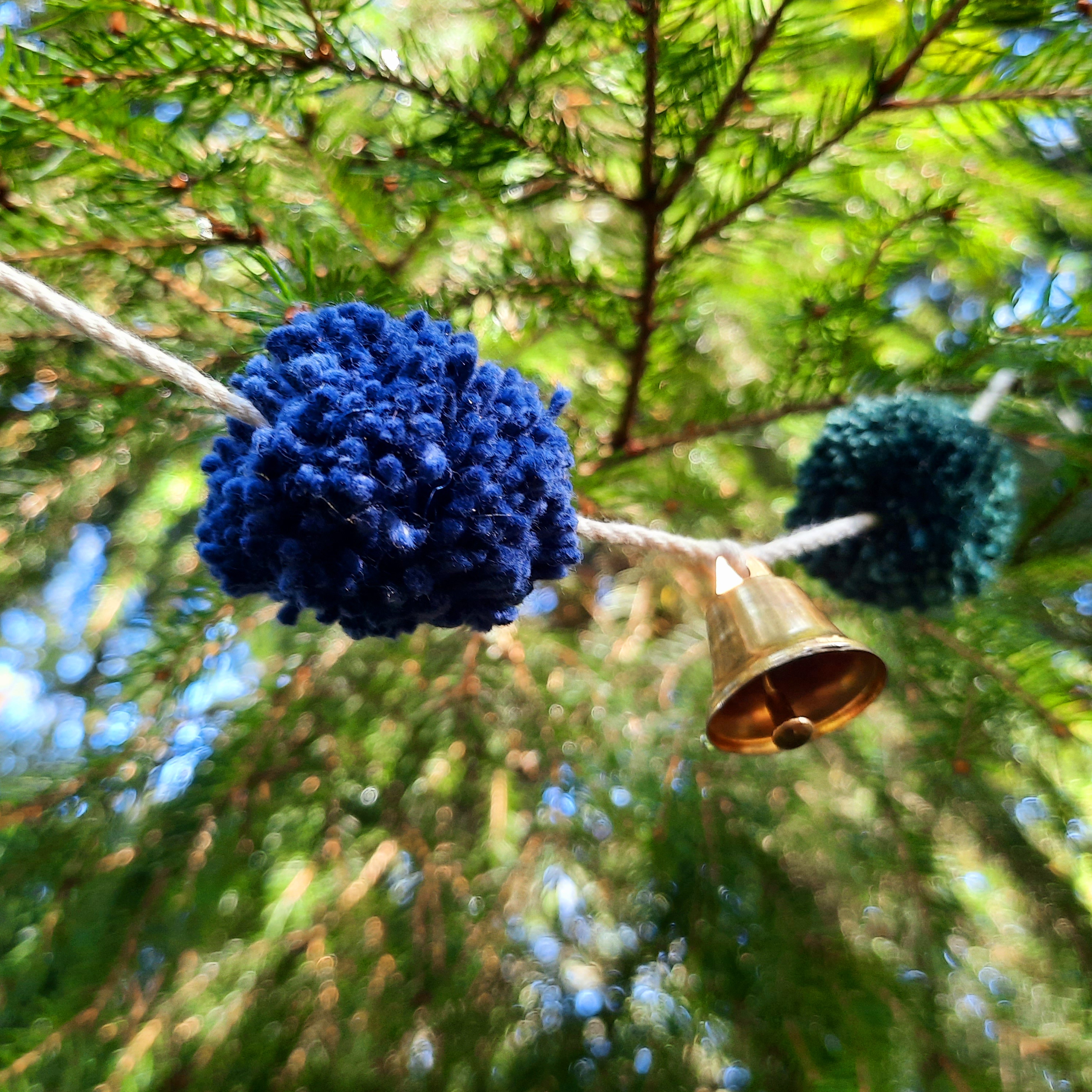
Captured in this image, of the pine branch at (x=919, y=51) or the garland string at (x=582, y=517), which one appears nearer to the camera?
the garland string at (x=582, y=517)

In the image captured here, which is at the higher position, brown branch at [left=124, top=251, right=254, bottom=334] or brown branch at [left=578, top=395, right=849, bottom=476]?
brown branch at [left=124, top=251, right=254, bottom=334]

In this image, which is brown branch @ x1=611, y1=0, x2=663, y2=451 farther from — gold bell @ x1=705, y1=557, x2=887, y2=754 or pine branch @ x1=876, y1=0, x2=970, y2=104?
gold bell @ x1=705, y1=557, x2=887, y2=754

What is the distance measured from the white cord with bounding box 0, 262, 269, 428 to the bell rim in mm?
463

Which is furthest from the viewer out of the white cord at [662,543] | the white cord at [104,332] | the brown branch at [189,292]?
the brown branch at [189,292]

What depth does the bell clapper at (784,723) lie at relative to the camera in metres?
0.65

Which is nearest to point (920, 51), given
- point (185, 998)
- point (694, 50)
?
point (694, 50)

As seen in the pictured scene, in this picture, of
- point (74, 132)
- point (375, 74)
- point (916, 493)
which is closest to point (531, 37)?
point (375, 74)

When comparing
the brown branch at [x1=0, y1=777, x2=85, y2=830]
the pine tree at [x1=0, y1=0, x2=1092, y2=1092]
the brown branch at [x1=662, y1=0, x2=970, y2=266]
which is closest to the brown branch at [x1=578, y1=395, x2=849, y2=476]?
the pine tree at [x1=0, y1=0, x2=1092, y2=1092]

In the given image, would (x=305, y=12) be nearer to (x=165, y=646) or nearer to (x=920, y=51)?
(x=920, y=51)

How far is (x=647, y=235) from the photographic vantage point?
2.54 ft

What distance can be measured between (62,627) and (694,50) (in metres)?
1.75

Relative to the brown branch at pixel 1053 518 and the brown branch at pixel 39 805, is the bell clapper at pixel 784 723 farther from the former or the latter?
the brown branch at pixel 39 805

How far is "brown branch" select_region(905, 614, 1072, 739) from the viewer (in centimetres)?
89

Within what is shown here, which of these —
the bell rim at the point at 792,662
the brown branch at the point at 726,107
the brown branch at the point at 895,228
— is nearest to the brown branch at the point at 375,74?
the brown branch at the point at 726,107
